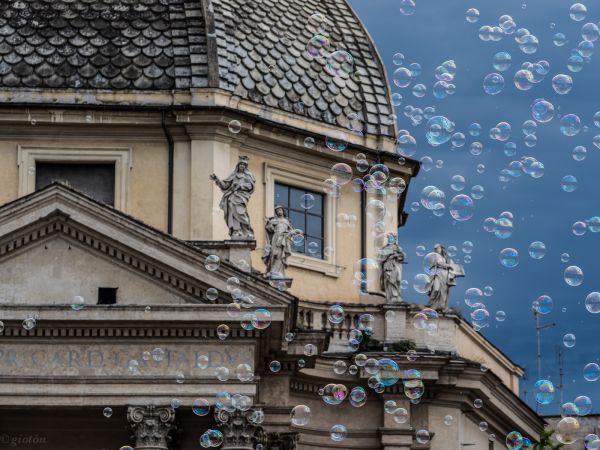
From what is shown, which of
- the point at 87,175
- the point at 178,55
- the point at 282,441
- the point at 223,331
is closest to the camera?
the point at 223,331

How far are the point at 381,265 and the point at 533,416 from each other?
1085 centimetres

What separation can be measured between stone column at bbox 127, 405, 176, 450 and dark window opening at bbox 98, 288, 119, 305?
2.49m

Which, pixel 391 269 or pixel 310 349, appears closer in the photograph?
pixel 310 349

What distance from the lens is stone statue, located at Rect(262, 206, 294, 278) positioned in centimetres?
4897

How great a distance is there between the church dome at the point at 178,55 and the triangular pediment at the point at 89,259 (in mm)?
8632

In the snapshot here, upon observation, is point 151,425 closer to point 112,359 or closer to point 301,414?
point 112,359

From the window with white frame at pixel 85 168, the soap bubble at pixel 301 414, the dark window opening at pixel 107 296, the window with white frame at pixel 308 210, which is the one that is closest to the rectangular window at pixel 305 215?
the window with white frame at pixel 308 210

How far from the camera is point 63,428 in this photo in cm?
4781

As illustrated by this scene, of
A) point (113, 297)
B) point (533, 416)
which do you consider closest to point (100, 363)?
point (113, 297)

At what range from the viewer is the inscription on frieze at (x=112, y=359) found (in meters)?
46.0

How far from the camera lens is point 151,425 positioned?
150 feet

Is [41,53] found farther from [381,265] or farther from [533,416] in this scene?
[533,416]

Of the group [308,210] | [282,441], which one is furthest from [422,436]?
[308,210]

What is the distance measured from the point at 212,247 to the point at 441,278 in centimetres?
800
